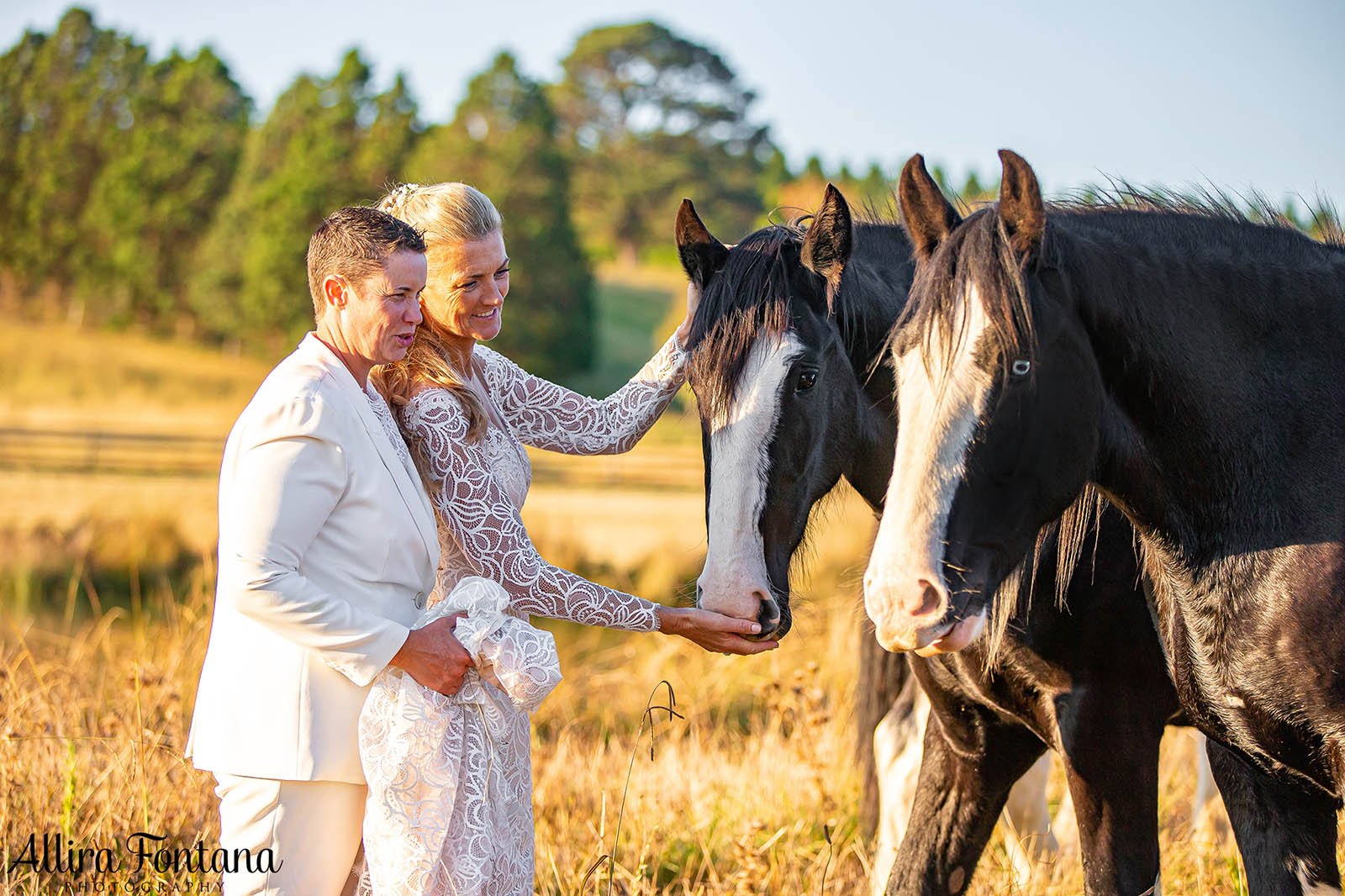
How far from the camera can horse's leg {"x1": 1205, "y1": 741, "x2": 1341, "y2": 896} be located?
264 centimetres

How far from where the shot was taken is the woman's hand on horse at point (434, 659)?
230 cm

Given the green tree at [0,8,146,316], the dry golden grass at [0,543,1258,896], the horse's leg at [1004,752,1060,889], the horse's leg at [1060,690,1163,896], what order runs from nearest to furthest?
1. the horse's leg at [1060,690,1163,896]
2. the dry golden grass at [0,543,1258,896]
3. the horse's leg at [1004,752,1060,889]
4. the green tree at [0,8,146,316]

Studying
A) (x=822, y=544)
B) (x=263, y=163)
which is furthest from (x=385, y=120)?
(x=822, y=544)

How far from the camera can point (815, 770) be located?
425 cm

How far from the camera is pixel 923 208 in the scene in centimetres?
238

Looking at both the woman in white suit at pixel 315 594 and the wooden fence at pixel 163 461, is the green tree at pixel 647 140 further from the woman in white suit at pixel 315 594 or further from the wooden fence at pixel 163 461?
the woman in white suit at pixel 315 594

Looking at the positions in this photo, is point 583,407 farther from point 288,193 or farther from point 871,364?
point 288,193

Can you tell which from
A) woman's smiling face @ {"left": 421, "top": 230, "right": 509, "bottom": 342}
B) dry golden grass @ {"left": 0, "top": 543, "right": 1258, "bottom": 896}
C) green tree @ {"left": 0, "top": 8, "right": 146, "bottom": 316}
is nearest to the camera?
woman's smiling face @ {"left": 421, "top": 230, "right": 509, "bottom": 342}

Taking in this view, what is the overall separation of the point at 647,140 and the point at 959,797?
193 feet

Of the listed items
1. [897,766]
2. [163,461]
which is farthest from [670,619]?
[163,461]

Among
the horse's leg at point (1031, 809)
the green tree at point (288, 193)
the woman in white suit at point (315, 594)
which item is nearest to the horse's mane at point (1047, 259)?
the woman in white suit at point (315, 594)

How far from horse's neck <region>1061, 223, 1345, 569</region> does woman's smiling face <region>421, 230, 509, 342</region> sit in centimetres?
143

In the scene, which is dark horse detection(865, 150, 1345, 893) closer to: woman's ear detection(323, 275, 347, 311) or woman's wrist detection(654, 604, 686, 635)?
woman's wrist detection(654, 604, 686, 635)

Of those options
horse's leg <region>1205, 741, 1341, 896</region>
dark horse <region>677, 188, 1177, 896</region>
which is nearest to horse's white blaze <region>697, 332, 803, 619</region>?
dark horse <region>677, 188, 1177, 896</region>
